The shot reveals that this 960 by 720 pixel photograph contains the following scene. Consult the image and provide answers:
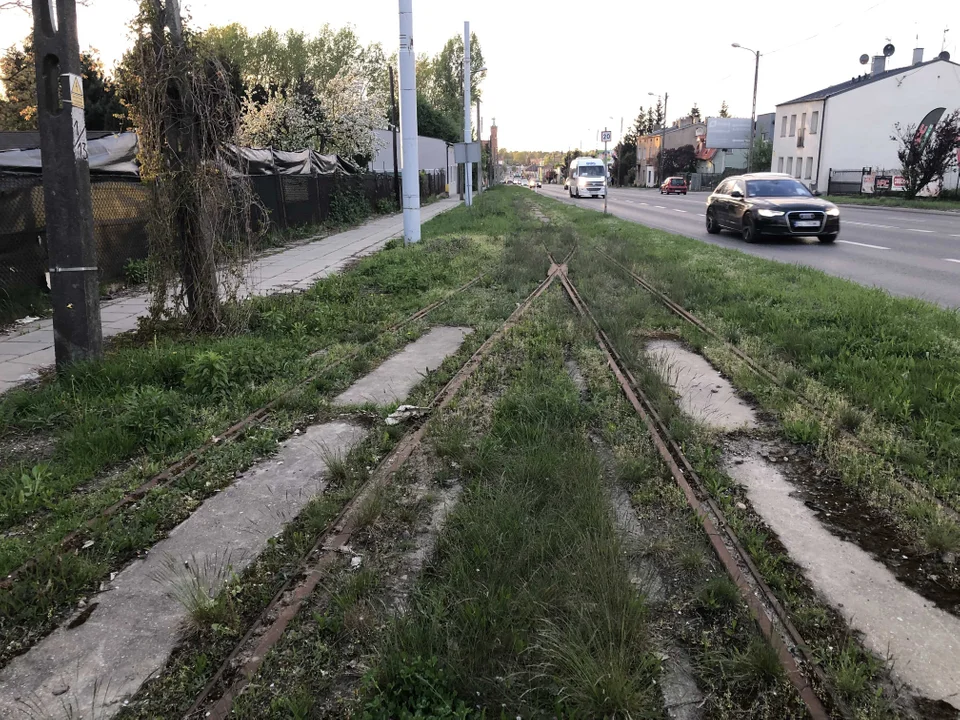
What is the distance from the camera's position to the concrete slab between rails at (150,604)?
2520mm

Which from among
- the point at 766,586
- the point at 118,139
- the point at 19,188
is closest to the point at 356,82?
the point at 118,139

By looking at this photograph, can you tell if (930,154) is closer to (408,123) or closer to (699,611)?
(408,123)

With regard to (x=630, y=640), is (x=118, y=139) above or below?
above

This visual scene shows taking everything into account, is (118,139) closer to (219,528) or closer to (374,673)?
(219,528)

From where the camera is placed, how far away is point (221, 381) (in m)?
5.84

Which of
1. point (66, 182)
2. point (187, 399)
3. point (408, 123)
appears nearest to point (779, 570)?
point (187, 399)

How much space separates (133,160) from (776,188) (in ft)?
48.4

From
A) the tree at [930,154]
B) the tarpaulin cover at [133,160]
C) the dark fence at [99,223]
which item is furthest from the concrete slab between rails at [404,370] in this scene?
the tree at [930,154]

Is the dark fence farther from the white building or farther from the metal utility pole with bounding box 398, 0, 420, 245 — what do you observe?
the white building

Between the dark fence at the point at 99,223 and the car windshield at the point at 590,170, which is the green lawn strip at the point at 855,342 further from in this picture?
the car windshield at the point at 590,170

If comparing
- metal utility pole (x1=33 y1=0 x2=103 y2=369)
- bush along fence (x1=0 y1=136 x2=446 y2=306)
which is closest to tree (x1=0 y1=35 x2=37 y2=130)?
bush along fence (x1=0 y1=136 x2=446 y2=306)

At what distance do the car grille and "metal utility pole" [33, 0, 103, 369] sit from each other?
49.3 feet

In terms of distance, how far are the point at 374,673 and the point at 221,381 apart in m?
3.95

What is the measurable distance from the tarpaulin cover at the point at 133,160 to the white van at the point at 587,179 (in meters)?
30.2
